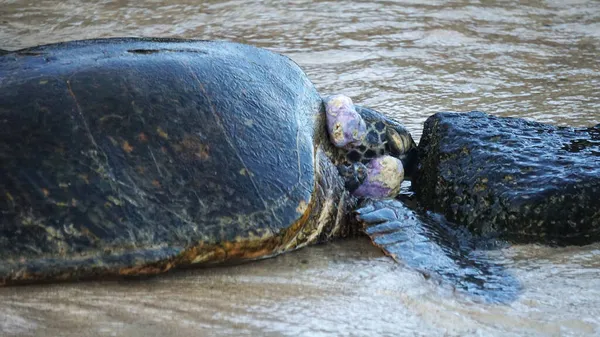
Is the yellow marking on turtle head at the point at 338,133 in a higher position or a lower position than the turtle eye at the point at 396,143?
higher

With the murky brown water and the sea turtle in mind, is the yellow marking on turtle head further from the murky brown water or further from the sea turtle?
the murky brown water

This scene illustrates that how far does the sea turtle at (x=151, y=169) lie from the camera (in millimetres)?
2621

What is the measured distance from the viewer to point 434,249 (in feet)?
9.95

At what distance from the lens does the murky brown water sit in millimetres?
2482

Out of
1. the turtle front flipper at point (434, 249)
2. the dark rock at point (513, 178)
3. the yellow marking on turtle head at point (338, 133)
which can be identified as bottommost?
the turtle front flipper at point (434, 249)

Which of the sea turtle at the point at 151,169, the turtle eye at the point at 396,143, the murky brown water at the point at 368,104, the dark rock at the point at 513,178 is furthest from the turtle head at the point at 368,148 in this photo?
the murky brown water at the point at 368,104

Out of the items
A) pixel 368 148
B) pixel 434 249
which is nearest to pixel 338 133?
pixel 368 148

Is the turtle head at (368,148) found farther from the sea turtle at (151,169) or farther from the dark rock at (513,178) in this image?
the sea turtle at (151,169)

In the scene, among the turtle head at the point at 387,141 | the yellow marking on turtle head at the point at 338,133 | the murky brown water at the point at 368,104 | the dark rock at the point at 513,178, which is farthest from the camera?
the turtle head at the point at 387,141

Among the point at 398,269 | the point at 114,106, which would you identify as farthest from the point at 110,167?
the point at 398,269

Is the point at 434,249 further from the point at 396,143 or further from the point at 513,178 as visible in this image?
the point at 396,143

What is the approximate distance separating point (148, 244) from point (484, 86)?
305 centimetres

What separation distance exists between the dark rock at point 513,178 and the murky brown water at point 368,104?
0.10 meters

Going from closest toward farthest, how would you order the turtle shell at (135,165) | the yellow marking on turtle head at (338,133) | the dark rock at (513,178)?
the turtle shell at (135,165)
the dark rock at (513,178)
the yellow marking on turtle head at (338,133)
